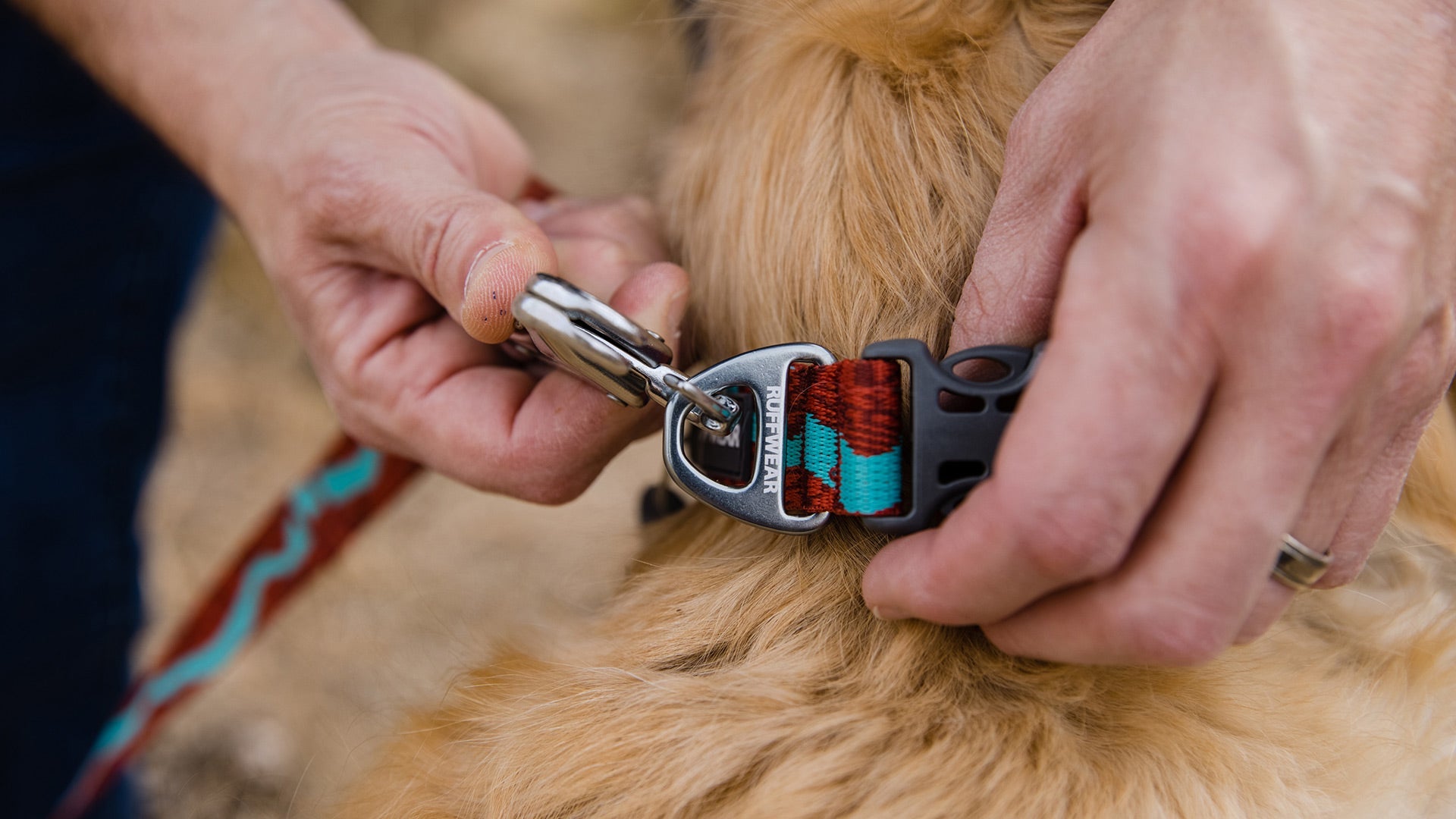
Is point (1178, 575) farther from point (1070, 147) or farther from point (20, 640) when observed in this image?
point (20, 640)

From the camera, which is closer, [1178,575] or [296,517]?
[1178,575]

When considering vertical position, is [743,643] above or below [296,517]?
above

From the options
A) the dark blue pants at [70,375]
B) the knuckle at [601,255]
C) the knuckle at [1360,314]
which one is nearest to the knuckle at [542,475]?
the knuckle at [601,255]

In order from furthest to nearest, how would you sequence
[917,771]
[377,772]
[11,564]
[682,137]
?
[11,564] < [682,137] < [377,772] < [917,771]

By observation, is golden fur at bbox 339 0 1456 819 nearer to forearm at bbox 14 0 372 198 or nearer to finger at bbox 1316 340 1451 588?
finger at bbox 1316 340 1451 588

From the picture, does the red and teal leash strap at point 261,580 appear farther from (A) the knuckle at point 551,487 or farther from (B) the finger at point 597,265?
(B) the finger at point 597,265

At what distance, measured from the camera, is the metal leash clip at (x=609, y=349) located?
922 millimetres

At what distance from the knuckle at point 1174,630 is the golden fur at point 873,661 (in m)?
0.17

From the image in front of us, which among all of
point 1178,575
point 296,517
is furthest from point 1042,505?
point 296,517

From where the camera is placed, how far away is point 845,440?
0.93 metres

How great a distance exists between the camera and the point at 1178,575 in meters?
0.75

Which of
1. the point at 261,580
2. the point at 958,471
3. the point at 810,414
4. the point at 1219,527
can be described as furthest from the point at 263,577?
the point at 1219,527

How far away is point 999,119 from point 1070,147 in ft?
0.63

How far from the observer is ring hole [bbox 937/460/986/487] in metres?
0.88
